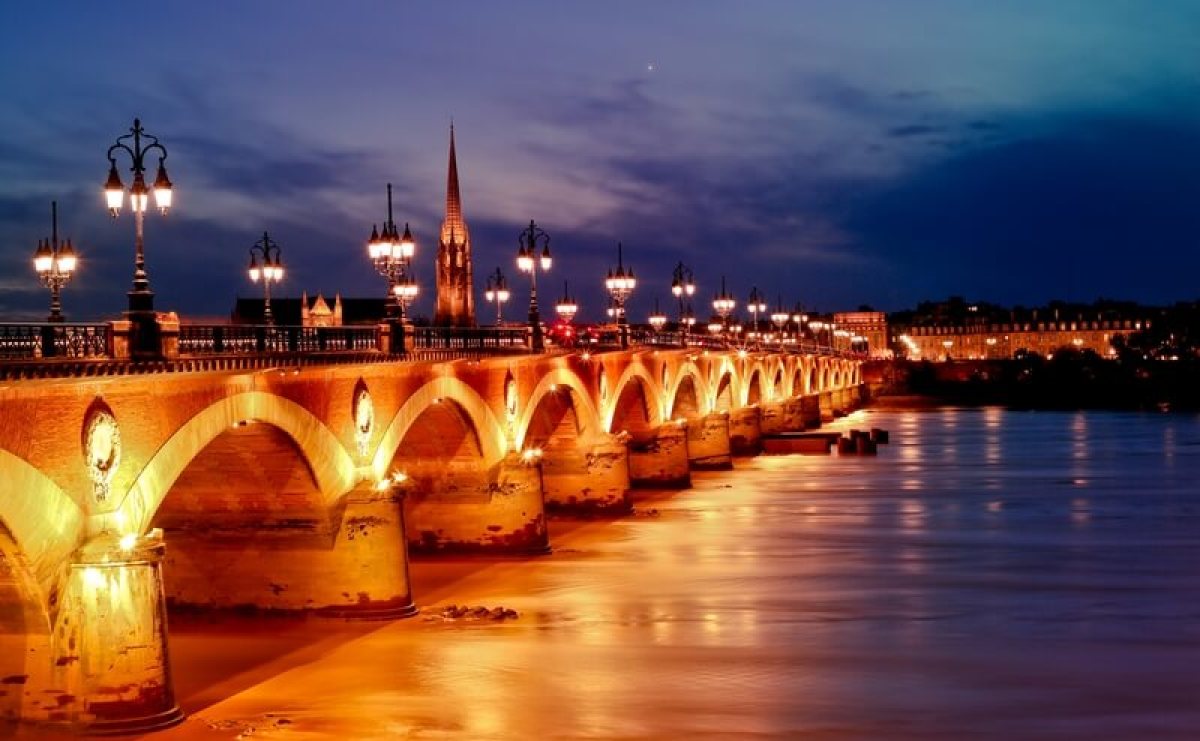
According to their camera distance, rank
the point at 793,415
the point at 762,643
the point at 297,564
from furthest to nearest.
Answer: the point at 793,415, the point at 297,564, the point at 762,643

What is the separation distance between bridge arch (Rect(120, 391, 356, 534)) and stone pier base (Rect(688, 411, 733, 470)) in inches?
1490

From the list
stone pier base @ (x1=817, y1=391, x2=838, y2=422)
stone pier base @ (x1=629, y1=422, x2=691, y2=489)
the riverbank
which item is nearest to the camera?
stone pier base @ (x1=629, y1=422, x2=691, y2=489)

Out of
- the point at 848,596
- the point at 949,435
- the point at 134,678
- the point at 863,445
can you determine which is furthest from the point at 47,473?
the point at 949,435

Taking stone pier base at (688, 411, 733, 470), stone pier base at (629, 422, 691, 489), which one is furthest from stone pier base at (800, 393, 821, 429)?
stone pier base at (629, 422, 691, 489)

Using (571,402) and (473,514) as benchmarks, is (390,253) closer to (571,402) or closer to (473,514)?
(473,514)

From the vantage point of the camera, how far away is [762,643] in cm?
2670

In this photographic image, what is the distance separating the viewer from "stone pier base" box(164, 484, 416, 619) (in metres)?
27.7

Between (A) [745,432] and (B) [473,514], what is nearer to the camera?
(B) [473,514]

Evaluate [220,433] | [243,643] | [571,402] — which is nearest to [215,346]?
[220,433]

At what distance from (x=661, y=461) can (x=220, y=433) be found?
112 ft

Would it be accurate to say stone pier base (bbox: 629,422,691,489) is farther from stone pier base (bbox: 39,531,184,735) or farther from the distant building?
stone pier base (bbox: 39,531,184,735)

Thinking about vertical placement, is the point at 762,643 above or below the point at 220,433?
below

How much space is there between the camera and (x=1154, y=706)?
21.8 metres

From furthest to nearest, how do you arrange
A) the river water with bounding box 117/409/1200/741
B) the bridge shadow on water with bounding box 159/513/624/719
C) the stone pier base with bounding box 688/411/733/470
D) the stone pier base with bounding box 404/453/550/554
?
the stone pier base with bounding box 688/411/733/470, the stone pier base with bounding box 404/453/550/554, the bridge shadow on water with bounding box 159/513/624/719, the river water with bounding box 117/409/1200/741
